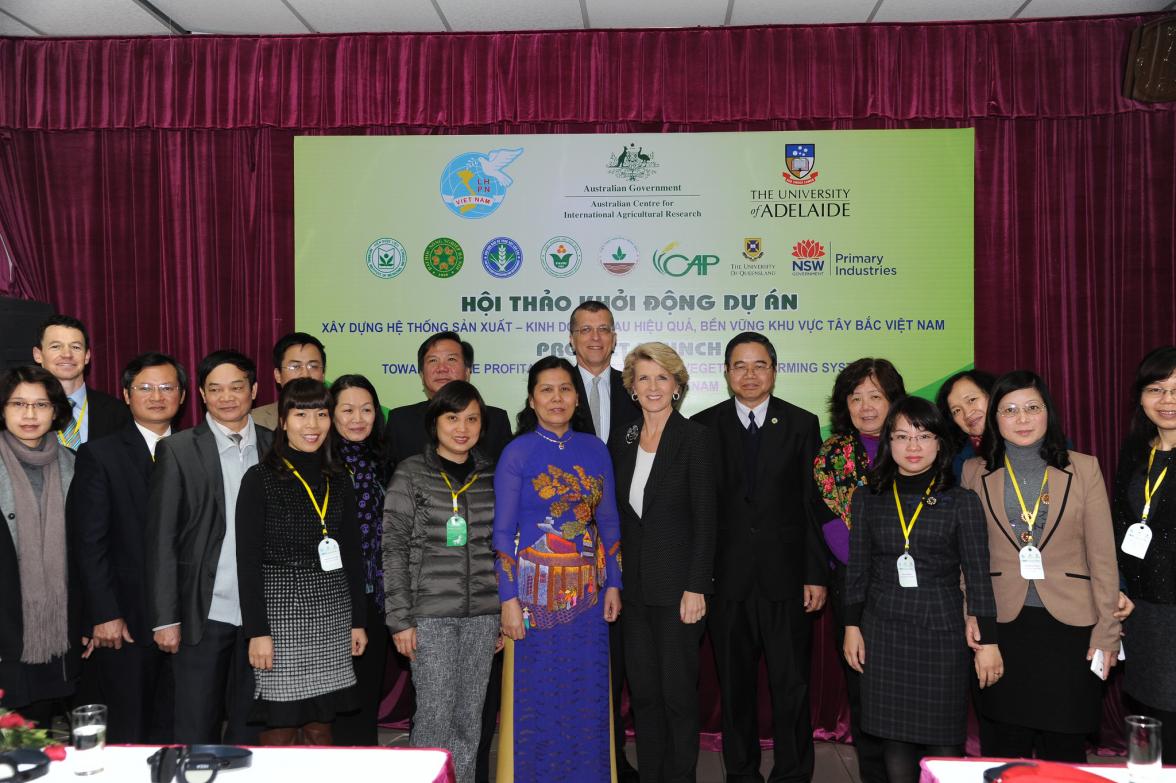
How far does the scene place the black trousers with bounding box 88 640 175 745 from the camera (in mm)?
2900

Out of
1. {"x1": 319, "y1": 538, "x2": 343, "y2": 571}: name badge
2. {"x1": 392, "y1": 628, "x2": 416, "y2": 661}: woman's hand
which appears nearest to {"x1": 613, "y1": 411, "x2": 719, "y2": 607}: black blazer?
{"x1": 392, "y1": 628, "x2": 416, "y2": 661}: woman's hand

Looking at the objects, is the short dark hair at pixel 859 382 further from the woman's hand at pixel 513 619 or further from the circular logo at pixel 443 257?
the circular logo at pixel 443 257

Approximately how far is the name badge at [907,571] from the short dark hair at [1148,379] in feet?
2.82

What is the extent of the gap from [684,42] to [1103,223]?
223 cm

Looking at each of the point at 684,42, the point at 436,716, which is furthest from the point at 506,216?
the point at 436,716

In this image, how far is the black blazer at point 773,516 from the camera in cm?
321

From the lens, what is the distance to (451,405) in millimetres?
2900

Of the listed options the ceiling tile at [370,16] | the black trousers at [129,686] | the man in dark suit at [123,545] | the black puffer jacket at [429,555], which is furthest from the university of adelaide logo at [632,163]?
the black trousers at [129,686]

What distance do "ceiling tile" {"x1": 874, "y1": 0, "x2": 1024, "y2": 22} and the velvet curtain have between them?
0.06 m

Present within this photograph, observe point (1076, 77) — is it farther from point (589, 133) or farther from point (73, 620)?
point (73, 620)

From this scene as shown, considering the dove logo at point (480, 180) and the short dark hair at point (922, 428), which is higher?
the dove logo at point (480, 180)

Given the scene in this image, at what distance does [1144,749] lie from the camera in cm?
156

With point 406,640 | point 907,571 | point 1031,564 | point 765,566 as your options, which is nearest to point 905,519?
point 907,571

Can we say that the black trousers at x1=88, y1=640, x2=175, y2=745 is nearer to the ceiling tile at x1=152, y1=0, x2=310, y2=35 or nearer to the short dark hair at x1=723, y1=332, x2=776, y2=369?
the short dark hair at x1=723, y1=332, x2=776, y2=369
